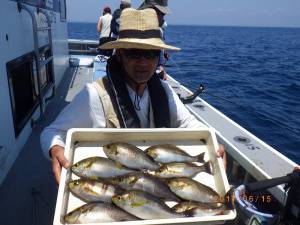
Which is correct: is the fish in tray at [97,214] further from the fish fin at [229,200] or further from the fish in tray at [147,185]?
the fish fin at [229,200]

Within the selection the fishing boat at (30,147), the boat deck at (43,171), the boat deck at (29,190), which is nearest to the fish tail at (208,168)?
the fishing boat at (30,147)

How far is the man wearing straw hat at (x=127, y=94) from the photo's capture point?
198 centimetres

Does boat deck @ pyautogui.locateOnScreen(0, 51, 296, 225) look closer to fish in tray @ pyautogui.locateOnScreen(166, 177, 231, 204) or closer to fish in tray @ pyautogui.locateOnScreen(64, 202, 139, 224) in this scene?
fish in tray @ pyautogui.locateOnScreen(166, 177, 231, 204)

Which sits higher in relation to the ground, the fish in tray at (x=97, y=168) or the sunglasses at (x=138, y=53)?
the sunglasses at (x=138, y=53)

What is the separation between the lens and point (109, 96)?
212cm

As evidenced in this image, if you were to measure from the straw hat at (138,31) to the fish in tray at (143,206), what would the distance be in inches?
41.6

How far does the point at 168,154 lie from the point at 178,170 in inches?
5.3

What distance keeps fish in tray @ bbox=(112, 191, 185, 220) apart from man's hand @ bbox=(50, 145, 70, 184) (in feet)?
1.23

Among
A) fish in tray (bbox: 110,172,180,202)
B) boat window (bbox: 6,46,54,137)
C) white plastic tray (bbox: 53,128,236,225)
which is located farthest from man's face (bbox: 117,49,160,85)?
boat window (bbox: 6,46,54,137)

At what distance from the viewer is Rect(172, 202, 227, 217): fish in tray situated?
1.47 m

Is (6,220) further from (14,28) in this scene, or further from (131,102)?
(14,28)

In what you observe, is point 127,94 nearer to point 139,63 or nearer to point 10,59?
point 139,63

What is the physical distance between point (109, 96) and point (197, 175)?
863 mm

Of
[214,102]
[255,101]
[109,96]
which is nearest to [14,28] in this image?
[109,96]
